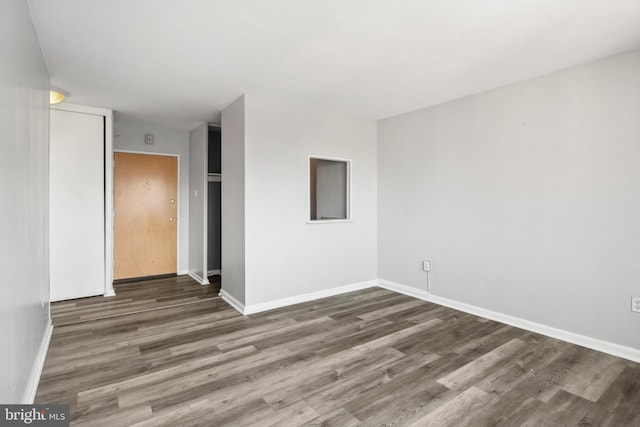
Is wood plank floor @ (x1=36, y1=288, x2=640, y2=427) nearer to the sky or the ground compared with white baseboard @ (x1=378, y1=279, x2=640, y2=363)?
nearer to the ground

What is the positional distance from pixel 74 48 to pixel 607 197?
4.60m

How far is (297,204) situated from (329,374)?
7.20ft

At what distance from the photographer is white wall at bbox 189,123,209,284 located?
516 centimetres

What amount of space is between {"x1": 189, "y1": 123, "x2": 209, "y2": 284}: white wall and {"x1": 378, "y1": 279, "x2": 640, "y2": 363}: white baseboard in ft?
10.0

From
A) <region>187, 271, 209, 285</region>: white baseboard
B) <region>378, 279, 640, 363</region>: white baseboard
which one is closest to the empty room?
<region>378, 279, 640, 363</region>: white baseboard

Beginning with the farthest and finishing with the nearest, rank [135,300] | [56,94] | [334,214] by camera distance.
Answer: [334,214], [135,300], [56,94]

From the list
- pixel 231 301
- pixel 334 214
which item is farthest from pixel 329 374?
pixel 334 214

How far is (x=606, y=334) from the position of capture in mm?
2834

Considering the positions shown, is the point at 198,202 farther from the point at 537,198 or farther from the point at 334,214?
the point at 537,198

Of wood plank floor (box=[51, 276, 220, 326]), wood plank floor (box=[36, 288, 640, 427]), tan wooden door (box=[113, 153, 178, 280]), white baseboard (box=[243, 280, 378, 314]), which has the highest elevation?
tan wooden door (box=[113, 153, 178, 280])

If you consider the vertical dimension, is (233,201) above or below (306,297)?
above

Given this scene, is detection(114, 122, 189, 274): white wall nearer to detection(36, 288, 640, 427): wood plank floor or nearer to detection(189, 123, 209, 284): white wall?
detection(189, 123, 209, 284): white wall

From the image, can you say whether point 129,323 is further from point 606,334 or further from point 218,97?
point 606,334

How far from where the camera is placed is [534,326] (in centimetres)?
327
